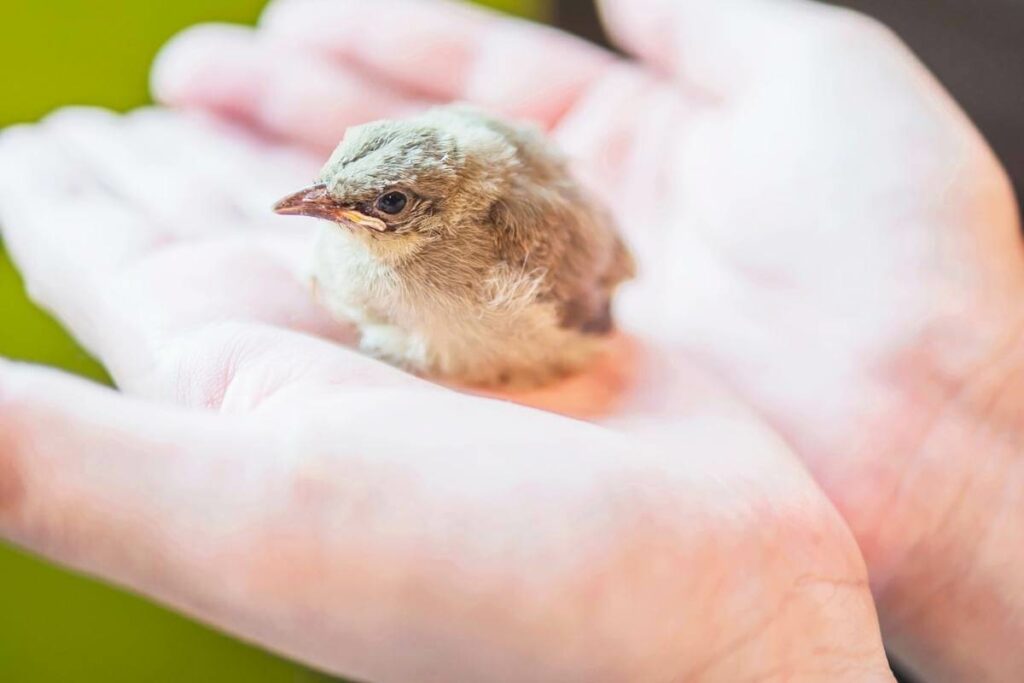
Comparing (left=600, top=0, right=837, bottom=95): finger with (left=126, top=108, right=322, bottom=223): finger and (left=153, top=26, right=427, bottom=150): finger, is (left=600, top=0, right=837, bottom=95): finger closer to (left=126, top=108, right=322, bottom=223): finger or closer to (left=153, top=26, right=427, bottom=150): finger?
(left=153, top=26, right=427, bottom=150): finger

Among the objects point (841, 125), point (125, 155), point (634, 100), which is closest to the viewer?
point (841, 125)

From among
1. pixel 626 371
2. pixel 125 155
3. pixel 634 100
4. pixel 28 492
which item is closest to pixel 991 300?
pixel 626 371

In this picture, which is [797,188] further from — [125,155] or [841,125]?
[125,155]

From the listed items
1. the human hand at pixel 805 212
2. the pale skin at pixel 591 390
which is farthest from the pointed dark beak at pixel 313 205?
the human hand at pixel 805 212

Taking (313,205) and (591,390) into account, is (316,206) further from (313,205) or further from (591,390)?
(591,390)

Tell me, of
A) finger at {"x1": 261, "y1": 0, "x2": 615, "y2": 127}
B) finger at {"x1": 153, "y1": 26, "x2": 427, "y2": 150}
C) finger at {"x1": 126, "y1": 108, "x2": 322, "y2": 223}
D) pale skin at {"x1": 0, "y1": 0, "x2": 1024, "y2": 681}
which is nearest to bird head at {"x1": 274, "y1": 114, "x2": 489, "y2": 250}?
pale skin at {"x1": 0, "y1": 0, "x2": 1024, "y2": 681}
